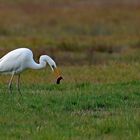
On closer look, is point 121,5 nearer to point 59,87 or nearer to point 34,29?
point 34,29

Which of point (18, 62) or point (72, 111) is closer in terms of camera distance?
point (72, 111)

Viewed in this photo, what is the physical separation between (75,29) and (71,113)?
2201 centimetres

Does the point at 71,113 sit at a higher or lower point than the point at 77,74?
higher

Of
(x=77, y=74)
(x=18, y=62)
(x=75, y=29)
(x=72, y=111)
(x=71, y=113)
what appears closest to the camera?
(x=71, y=113)

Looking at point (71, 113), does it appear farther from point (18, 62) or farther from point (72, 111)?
point (18, 62)

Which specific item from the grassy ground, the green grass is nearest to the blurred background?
the grassy ground

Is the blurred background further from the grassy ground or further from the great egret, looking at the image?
the great egret

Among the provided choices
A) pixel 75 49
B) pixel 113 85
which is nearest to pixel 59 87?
pixel 113 85

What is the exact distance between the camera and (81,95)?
41.8 feet

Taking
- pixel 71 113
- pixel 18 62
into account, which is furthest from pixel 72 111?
pixel 18 62

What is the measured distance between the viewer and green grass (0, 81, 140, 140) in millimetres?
9430

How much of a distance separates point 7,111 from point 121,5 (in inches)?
1130

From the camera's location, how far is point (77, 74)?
17.8m

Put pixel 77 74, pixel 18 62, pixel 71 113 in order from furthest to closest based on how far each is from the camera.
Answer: pixel 77 74 → pixel 18 62 → pixel 71 113
